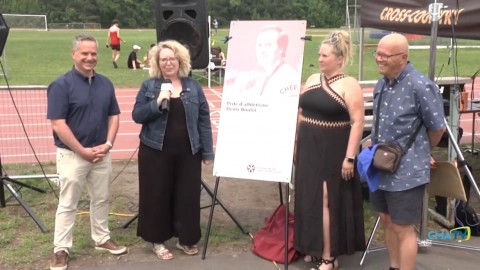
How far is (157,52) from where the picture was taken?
409 cm

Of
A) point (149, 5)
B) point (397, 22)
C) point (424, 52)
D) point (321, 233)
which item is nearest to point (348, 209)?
point (321, 233)

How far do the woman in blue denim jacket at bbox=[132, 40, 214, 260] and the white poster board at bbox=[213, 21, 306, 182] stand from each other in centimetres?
21

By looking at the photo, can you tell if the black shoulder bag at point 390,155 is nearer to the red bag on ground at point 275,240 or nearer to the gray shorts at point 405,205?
the gray shorts at point 405,205

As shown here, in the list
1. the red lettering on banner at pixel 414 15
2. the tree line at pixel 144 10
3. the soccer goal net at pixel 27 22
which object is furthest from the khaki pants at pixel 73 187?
the tree line at pixel 144 10

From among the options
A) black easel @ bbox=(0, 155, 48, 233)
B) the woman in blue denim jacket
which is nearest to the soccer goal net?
black easel @ bbox=(0, 155, 48, 233)

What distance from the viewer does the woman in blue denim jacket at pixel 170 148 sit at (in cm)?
404

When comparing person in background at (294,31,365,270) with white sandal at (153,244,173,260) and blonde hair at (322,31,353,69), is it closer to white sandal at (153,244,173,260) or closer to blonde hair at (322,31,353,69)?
blonde hair at (322,31,353,69)

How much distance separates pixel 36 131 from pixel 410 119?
7.36m

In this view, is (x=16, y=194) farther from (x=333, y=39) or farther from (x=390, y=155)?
(x=390, y=155)

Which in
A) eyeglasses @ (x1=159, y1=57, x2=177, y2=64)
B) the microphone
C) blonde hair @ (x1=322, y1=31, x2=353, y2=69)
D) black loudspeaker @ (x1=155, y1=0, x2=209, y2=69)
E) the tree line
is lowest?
the microphone

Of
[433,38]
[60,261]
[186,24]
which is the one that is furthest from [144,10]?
[433,38]

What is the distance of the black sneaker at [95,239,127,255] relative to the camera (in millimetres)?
4335

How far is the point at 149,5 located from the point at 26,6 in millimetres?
18612

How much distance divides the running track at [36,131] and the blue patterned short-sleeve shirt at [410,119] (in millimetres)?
4397
